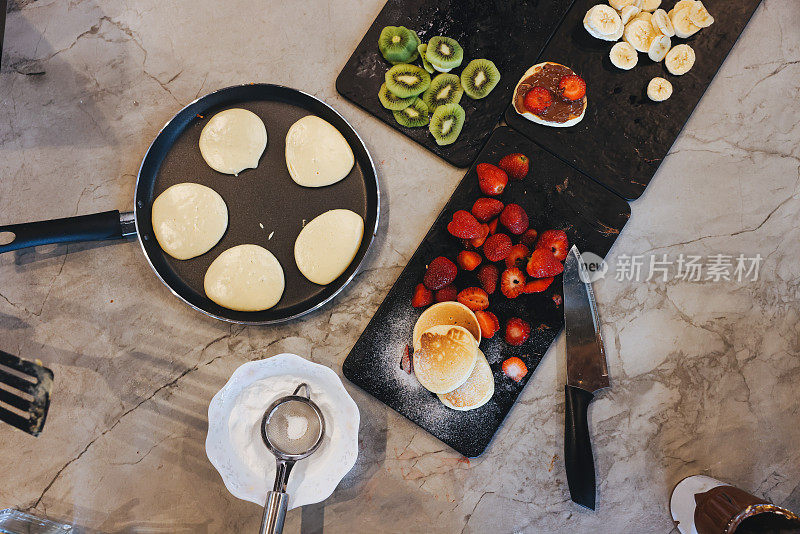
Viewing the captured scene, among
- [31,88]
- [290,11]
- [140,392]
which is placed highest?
[290,11]

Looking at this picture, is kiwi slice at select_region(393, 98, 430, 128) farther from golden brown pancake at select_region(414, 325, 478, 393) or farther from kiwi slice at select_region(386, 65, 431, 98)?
golden brown pancake at select_region(414, 325, 478, 393)

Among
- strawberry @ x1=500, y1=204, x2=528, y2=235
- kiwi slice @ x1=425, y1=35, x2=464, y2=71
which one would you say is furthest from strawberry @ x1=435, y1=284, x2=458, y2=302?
kiwi slice @ x1=425, y1=35, x2=464, y2=71

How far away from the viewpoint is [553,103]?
162 cm

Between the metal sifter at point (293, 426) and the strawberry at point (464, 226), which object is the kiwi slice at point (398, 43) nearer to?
the strawberry at point (464, 226)

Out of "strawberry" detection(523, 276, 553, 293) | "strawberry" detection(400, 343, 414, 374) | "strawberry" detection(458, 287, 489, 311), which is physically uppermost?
"strawberry" detection(523, 276, 553, 293)

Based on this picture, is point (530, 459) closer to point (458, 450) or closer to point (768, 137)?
point (458, 450)

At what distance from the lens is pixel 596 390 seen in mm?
1620

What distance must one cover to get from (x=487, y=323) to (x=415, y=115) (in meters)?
0.67

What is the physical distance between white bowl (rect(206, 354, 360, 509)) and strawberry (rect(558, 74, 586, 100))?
1091 millimetres

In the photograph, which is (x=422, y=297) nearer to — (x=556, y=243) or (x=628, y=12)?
(x=556, y=243)

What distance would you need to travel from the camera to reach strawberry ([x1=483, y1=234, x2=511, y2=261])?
5.11ft

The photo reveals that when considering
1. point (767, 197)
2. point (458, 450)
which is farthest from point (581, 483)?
point (767, 197)

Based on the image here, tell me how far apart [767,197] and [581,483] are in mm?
1096

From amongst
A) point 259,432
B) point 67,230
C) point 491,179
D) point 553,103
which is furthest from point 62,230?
point 553,103
